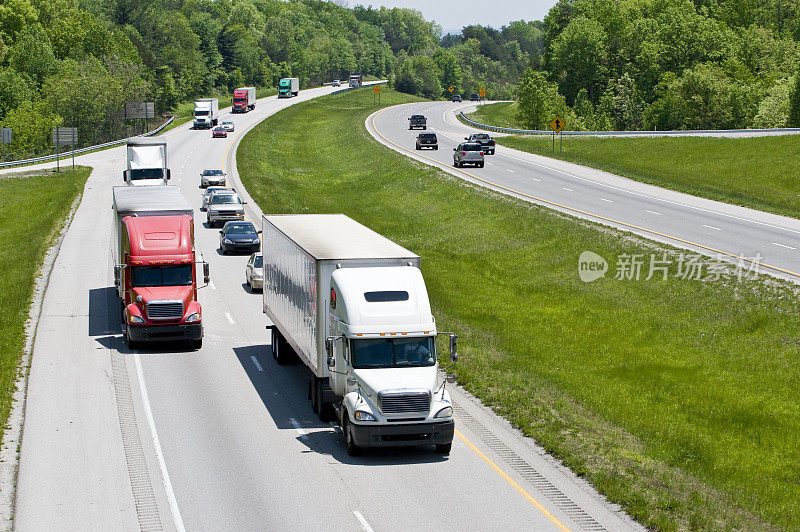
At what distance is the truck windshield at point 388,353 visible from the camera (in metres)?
20.9

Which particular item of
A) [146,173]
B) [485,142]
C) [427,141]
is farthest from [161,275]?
[427,141]

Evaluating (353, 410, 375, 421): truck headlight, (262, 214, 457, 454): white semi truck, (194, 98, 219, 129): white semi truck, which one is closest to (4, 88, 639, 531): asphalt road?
(262, 214, 457, 454): white semi truck

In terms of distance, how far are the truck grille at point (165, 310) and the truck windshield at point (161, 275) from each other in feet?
3.57

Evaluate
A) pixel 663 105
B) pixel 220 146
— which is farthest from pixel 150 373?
pixel 663 105

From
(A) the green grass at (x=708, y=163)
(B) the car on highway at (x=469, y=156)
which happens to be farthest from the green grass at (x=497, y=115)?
(B) the car on highway at (x=469, y=156)

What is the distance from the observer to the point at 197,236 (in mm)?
52750

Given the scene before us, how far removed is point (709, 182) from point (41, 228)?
45.0 metres

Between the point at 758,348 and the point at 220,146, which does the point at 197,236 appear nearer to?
the point at 758,348

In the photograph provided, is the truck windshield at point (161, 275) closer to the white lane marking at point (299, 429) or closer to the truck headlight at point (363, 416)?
the white lane marking at point (299, 429)

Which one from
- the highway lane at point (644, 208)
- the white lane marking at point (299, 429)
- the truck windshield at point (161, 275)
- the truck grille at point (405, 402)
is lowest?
the white lane marking at point (299, 429)

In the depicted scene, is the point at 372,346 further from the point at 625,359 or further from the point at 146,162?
the point at 146,162

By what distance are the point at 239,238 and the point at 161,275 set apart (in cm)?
1702

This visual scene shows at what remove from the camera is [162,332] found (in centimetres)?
2969

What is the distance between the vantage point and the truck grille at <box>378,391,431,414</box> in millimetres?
19906
